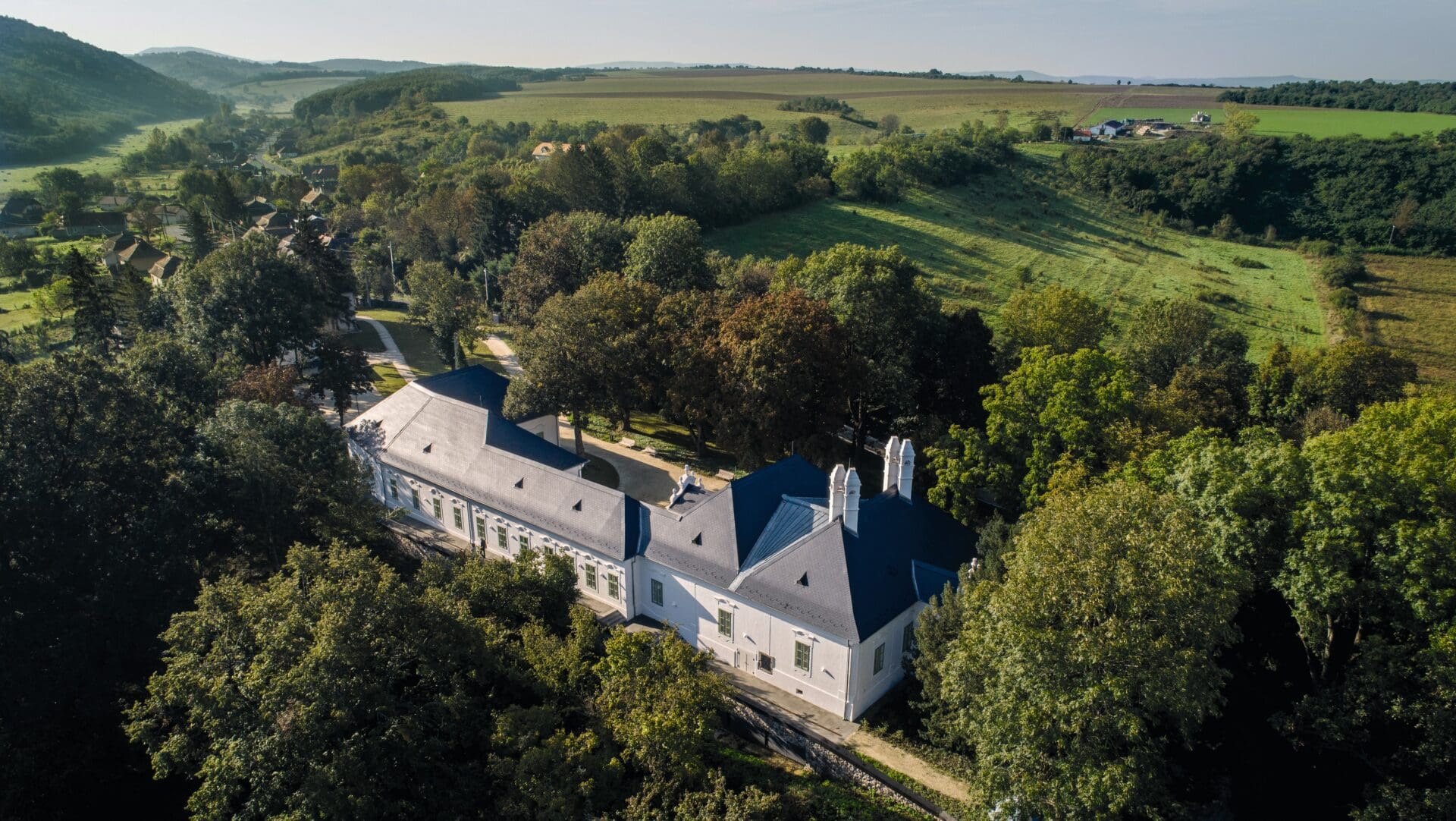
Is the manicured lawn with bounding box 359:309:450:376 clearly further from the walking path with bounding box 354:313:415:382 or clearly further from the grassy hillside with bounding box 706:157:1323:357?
the grassy hillside with bounding box 706:157:1323:357

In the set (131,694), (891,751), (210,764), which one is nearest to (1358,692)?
(891,751)

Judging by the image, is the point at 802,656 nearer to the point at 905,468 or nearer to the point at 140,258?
the point at 905,468

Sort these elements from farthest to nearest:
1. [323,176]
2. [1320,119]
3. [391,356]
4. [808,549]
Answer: [323,176] < [1320,119] < [391,356] < [808,549]

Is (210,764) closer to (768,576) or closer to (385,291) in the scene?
(768,576)

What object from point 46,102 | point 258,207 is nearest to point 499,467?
point 258,207

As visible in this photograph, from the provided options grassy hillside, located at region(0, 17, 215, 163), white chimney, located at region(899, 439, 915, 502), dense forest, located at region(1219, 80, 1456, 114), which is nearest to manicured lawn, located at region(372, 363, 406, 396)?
white chimney, located at region(899, 439, 915, 502)

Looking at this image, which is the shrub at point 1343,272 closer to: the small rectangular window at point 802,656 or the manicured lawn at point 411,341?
the small rectangular window at point 802,656
